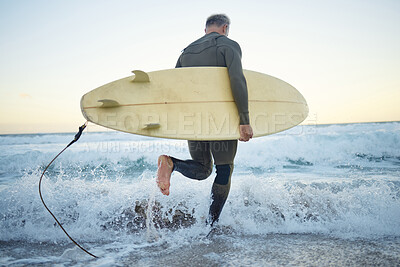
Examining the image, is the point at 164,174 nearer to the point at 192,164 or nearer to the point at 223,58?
the point at 192,164

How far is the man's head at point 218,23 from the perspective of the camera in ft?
6.87

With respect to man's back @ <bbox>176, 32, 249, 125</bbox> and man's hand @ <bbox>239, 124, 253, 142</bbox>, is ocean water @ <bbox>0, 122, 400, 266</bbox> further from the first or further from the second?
man's back @ <bbox>176, 32, 249, 125</bbox>

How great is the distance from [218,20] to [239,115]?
833mm

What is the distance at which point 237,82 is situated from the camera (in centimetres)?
189

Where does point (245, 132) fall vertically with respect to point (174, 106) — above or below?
below

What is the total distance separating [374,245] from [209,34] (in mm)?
2034

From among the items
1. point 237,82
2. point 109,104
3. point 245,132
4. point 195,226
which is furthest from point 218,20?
point 195,226

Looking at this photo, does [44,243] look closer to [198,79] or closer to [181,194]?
[181,194]

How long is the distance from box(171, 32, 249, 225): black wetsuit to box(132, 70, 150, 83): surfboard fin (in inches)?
14.2

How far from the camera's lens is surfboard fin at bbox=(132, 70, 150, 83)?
2.08 meters

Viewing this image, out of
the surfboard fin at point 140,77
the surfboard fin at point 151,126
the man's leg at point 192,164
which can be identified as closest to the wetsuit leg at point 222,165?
the man's leg at point 192,164

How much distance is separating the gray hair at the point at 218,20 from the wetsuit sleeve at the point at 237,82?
0.30 metres

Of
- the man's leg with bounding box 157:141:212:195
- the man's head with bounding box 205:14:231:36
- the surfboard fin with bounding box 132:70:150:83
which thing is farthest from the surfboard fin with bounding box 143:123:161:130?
the man's head with bounding box 205:14:231:36

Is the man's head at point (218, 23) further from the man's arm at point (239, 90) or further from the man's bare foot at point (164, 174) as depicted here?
the man's bare foot at point (164, 174)
